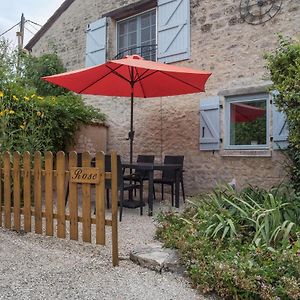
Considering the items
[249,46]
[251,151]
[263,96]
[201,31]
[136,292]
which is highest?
[201,31]

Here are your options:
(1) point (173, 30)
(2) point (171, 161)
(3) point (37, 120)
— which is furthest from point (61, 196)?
(1) point (173, 30)

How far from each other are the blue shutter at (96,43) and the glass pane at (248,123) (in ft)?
12.7

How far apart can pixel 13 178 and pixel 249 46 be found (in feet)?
16.2

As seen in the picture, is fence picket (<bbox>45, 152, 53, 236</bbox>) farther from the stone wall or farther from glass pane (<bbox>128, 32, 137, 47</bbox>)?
glass pane (<bbox>128, 32, 137, 47</bbox>)

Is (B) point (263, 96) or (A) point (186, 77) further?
(B) point (263, 96)

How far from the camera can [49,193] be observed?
12.3 ft

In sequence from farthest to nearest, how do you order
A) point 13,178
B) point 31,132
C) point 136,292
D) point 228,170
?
point 228,170
point 31,132
point 13,178
point 136,292

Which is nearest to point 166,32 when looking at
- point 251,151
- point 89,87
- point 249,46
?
point 249,46

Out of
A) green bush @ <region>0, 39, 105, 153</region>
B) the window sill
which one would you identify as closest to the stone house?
the window sill

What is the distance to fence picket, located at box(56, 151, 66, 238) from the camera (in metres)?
3.62

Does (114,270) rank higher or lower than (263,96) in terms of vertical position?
lower

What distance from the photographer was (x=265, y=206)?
379 centimetres

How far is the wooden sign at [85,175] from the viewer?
3.33 m

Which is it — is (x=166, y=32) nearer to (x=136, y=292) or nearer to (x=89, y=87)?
(x=89, y=87)
